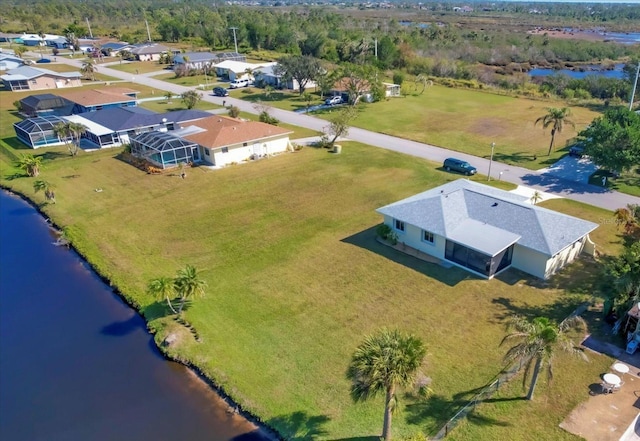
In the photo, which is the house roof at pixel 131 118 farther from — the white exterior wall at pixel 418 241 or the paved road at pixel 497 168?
the white exterior wall at pixel 418 241

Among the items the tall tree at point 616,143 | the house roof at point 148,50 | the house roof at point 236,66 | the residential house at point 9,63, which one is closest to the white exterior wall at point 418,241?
the tall tree at point 616,143

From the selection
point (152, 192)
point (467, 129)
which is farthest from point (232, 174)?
point (467, 129)

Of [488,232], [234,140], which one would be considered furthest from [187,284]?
[234,140]

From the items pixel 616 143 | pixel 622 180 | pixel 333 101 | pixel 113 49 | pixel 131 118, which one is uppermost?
pixel 113 49

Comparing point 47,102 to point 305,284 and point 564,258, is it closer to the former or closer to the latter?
point 305,284

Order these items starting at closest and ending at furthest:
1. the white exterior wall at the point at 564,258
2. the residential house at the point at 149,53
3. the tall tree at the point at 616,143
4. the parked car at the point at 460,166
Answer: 1. the white exterior wall at the point at 564,258
2. the tall tree at the point at 616,143
3. the parked car at the point at 460,166
4. the residential house at the point at 149,53

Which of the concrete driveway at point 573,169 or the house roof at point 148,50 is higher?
the house roof at point 148,50
